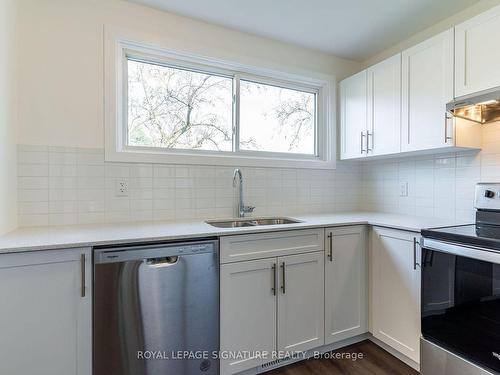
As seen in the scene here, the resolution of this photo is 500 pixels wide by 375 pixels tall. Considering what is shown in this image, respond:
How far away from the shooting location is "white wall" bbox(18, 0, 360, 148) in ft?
5.70

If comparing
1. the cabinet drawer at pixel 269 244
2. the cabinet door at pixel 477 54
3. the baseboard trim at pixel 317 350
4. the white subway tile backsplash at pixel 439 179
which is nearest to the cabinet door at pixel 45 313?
the cabinet drawer at pixel 269 244

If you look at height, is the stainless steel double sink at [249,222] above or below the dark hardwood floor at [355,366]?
above

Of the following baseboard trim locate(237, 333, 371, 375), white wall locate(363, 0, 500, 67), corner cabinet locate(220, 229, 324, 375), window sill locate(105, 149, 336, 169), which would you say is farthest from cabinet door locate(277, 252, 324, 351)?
white wall locate(363, 0, 500, 67)

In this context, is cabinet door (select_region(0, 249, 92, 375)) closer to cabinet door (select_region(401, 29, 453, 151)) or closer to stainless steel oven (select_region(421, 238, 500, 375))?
stainless steel oven (select_region(421, 238, 500, 375))

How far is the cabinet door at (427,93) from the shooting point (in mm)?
1813

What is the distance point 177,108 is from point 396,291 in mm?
2135

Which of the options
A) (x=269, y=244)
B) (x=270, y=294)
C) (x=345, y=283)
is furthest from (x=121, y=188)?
(x=345, y=283)

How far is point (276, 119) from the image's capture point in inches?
105

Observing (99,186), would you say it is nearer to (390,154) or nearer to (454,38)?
(390,154)

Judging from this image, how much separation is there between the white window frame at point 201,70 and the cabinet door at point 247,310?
94cm

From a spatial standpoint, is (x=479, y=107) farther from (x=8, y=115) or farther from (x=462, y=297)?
(x=8, y=115)

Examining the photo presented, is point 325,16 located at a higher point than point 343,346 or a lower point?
higher

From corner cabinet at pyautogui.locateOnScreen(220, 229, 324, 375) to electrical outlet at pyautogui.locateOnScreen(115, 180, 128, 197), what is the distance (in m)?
0.85

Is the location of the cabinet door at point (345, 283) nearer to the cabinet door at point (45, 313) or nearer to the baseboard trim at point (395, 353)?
the baseboard trim at point (395, 353)
